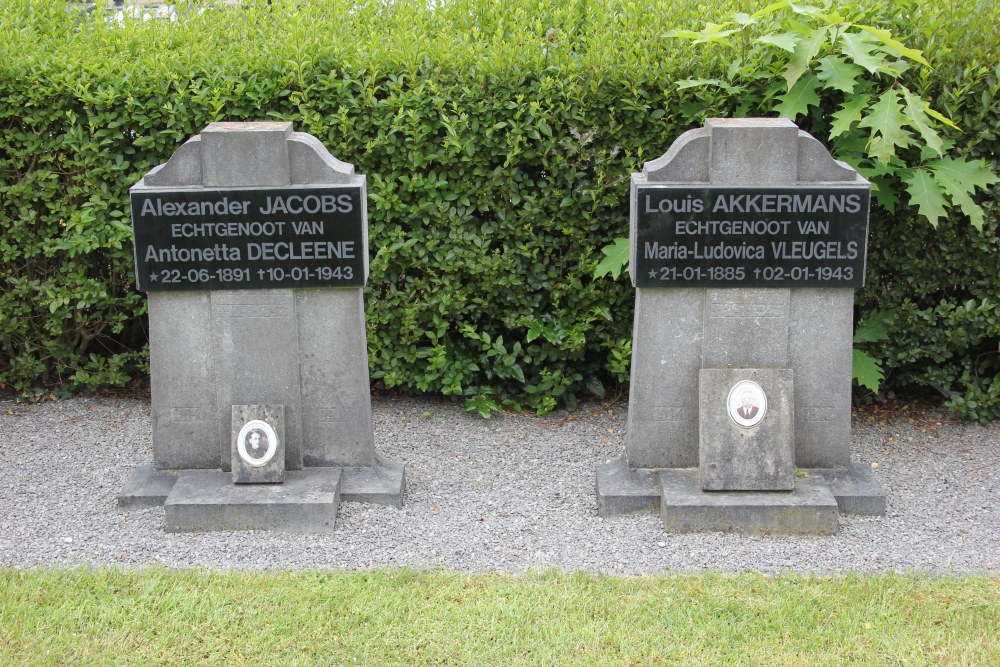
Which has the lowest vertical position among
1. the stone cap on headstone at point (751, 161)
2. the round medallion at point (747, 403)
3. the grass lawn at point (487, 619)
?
the grass lawn at point (487, 619)

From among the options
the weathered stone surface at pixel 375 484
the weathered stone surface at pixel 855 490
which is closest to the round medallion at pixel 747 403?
the weathered stone surface at pixel 855 490

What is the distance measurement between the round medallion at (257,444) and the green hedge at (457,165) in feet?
4.18

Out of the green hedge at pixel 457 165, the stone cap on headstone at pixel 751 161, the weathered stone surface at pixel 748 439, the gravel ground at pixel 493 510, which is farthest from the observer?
the green hedge at pixel 457 165

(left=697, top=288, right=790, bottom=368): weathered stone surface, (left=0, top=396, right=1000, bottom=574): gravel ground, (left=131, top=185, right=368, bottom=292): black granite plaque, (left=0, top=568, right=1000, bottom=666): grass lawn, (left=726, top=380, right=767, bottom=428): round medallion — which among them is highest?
(left=131, top=185, right=368, bottom=292): black granite plaque

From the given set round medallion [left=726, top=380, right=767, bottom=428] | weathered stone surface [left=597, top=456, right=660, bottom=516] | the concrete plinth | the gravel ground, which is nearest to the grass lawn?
the gravel ground

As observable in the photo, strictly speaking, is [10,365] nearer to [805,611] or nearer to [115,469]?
[115,469]

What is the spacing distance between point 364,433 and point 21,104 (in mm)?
2707

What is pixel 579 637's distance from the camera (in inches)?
155

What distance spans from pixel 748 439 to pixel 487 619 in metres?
1.56

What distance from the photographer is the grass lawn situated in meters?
3.85

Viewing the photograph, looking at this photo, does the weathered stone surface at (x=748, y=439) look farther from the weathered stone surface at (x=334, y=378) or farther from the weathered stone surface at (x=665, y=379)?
the weathered stone surface at (x=334, y=378)

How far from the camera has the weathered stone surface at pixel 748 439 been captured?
4.86 m

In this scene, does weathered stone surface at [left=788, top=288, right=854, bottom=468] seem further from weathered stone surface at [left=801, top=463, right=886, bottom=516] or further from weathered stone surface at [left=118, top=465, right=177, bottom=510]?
weathered stone surface at [left=118, top=465, right=177, bottom=510]

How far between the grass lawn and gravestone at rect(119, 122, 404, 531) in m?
0.64
